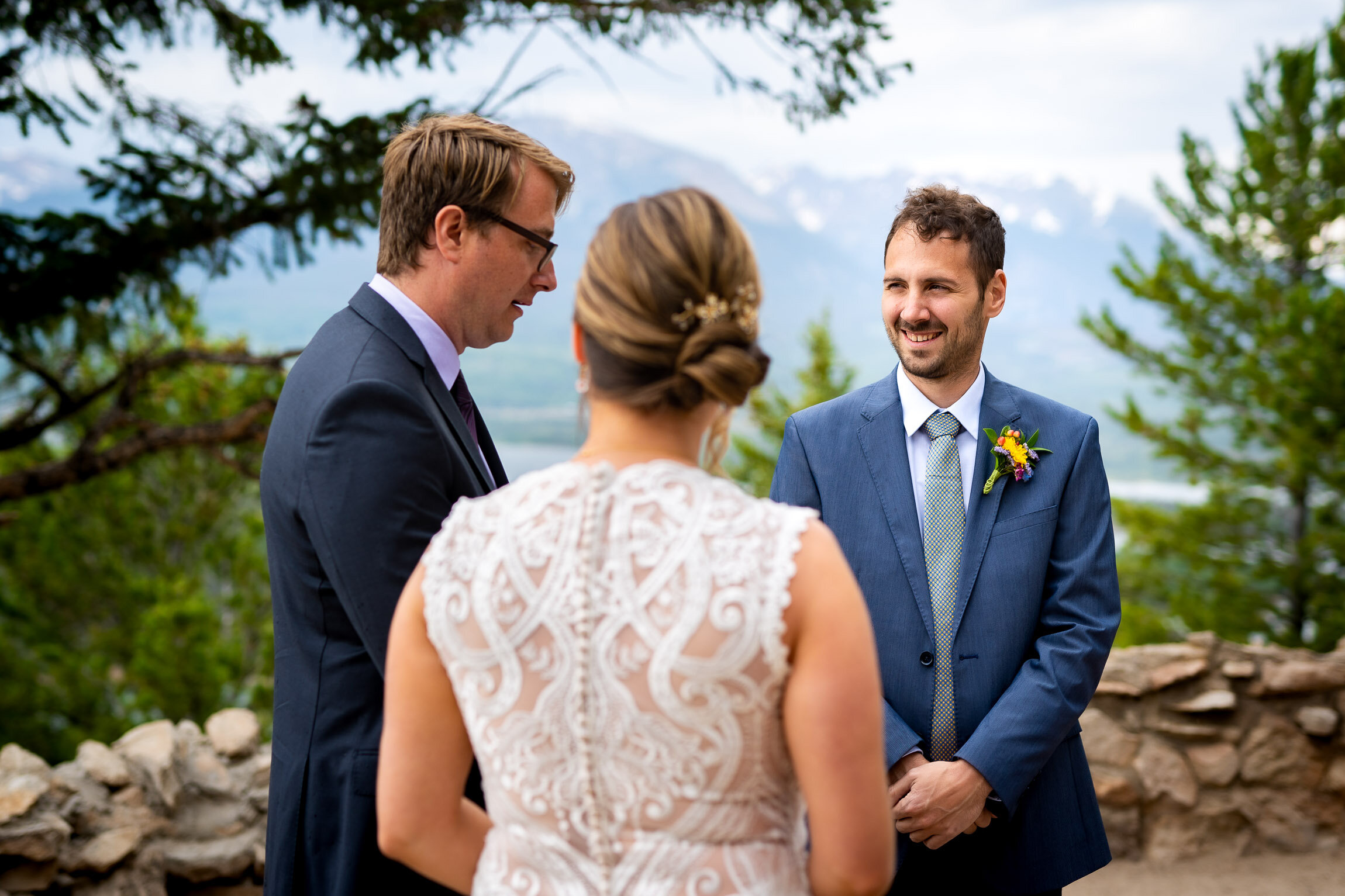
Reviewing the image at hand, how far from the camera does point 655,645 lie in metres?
1.03

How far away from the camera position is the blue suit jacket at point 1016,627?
1.95 meters

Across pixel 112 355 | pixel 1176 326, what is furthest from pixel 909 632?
pixel 1176 326

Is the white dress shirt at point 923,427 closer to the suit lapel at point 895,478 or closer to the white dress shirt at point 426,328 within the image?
the suit lapel at point 895,478

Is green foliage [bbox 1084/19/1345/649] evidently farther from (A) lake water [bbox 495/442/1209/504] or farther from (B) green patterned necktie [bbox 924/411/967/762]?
(A) lake water [bbox 495/442/1209/504]

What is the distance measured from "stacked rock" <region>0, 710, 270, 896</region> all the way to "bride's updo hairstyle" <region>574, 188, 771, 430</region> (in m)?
→ 2.84

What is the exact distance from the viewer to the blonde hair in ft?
3.58

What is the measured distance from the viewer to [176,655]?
35.4ft

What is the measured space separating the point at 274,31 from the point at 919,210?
4.24 meters

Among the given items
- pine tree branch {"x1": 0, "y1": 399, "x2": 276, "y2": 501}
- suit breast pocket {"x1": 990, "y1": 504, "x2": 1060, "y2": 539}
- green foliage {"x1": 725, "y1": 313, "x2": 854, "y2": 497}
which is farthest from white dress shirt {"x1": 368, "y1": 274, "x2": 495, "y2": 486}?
green foliage {"x1": 725, "y1": 313, "x2": 854, "y2": 497}

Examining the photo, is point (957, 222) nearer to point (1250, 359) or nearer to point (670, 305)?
point (670, 305)

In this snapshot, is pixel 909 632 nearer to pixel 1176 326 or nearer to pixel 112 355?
pixel 112 355

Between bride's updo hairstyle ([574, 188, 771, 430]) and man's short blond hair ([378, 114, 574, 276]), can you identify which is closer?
bride's updo hairstyle ([574, 188, 771, 430])

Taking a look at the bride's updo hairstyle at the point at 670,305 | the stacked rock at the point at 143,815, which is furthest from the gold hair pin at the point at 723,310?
the stacked rock at the point at 143,815

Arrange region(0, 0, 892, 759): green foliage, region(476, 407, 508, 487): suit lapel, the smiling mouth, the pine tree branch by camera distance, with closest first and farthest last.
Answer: region(476, 407, 508, 487): suit lapel < the smiling mouth < region(0, 0, 892, 759): green foliage < the pine tree branch
